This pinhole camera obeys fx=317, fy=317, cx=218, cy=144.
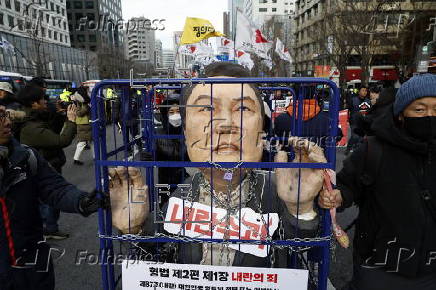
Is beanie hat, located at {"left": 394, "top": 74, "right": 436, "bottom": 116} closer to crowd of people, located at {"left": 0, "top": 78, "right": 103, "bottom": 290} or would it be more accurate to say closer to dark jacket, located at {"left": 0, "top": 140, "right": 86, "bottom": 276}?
crowd of people, located at {"left": 0, "top": 78, "right": 103, "bottom": 290}

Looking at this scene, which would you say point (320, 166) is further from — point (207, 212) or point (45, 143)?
point (45, 143)

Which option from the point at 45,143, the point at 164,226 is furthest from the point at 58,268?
the point at 164,226

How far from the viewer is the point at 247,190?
180cm

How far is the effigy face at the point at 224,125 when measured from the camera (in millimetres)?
1580

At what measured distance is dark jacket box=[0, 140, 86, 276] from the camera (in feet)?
6.11

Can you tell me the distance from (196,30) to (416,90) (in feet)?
22.1

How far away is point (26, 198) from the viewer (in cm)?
197

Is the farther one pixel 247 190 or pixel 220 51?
pixel 220 51

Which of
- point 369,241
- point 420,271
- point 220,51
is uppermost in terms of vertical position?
point 220,51

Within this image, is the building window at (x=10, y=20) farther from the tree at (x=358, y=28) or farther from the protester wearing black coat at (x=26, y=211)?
the protester wearing black coat at (x=26, y=211)

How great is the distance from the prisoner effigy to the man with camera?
2.33m

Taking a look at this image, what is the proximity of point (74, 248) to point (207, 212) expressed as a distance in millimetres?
2810

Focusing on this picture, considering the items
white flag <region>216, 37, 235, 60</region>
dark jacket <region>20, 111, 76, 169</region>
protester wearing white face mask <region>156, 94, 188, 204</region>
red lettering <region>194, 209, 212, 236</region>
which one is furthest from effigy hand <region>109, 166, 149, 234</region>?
white flag <region>216, 37, 235, 60</region>

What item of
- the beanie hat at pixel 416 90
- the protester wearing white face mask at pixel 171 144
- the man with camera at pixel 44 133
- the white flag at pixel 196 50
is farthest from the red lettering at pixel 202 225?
the white flag at pixel 196 50
